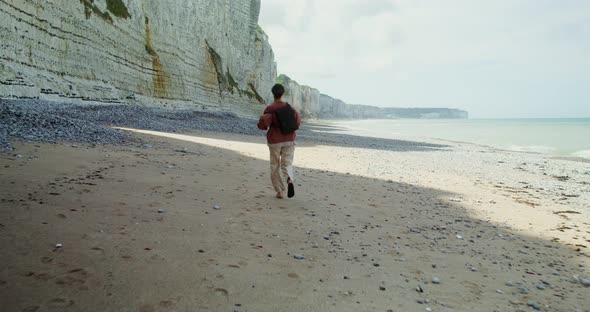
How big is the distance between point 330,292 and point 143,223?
88.0 inches

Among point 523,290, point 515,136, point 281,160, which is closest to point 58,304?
point 523,290

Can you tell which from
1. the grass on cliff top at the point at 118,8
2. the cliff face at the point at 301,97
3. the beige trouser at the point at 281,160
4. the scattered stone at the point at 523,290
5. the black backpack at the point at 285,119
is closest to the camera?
the scattered stone at the point at 523,290

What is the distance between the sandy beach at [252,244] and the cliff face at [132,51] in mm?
11003

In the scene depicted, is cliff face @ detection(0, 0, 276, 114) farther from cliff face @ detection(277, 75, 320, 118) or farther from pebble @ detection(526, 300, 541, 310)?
cliff face @ detection(277, 75, 320, 118)

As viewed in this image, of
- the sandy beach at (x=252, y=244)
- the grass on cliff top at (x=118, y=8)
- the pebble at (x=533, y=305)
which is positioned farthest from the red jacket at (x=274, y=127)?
the grass on cliff top at (x=118, y=8)

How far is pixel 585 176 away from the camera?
13.8 metres

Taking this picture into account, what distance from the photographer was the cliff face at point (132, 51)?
15.5 m

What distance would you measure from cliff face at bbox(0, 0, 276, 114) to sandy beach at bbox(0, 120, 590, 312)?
11.0 meters

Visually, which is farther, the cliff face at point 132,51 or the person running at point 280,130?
the cliff face at point 132,51

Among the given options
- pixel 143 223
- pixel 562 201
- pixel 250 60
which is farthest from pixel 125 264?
pixel 250 60

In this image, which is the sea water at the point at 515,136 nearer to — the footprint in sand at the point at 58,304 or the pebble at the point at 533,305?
the pebble at the point at 533,305

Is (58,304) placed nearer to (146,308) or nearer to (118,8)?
(146,308)

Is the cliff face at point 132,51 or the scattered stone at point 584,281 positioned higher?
the cliff face at point 132,51

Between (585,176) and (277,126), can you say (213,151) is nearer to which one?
(277,126)
